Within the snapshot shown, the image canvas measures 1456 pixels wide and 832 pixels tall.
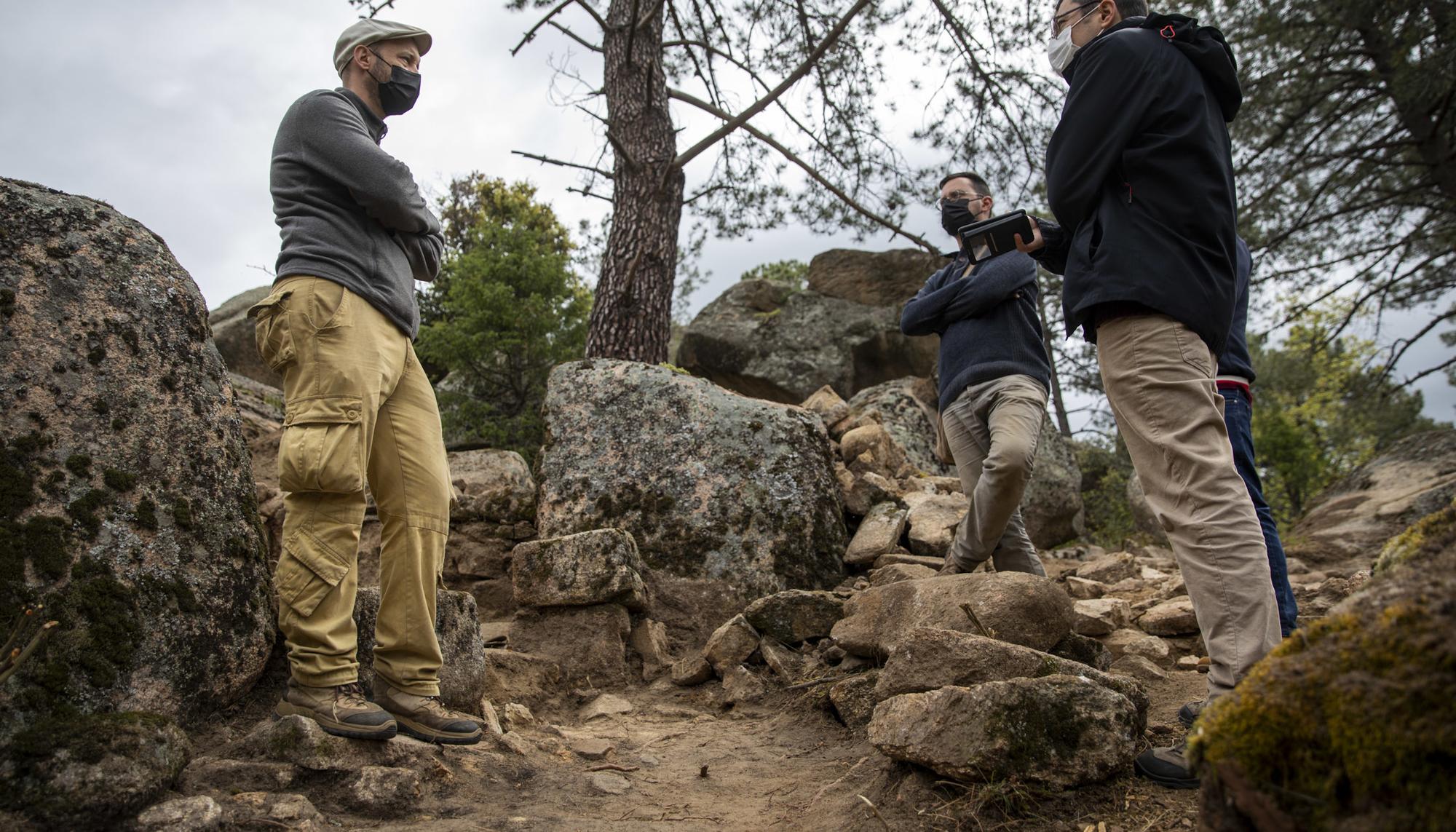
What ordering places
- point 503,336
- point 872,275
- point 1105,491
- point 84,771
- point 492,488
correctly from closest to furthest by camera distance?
point 84,771 → point 492,488 → point 503,336 → point 872,275 → point 1105,491

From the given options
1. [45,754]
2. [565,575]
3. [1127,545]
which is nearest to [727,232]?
[1127,545]

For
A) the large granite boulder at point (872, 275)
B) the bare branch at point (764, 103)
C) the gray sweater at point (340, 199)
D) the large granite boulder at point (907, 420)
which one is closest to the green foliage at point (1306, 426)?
the large granite boulder at point (872, 275)

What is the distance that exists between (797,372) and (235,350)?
6646mm

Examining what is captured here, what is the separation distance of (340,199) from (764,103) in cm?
475

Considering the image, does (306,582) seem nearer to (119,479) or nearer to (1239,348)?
(119,479)

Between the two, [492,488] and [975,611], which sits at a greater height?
[492,488]

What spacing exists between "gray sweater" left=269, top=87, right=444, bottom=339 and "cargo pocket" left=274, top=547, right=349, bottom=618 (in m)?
0.85

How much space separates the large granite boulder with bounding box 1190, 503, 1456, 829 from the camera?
101cm

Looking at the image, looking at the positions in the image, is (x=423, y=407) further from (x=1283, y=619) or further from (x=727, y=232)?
(x=727, y=232)

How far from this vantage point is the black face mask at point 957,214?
14.7ft

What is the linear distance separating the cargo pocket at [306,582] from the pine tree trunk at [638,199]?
4235mm

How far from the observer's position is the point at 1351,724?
1079mm

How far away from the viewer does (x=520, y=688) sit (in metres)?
4.02

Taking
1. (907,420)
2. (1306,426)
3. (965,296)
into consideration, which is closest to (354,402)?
(965,296)
